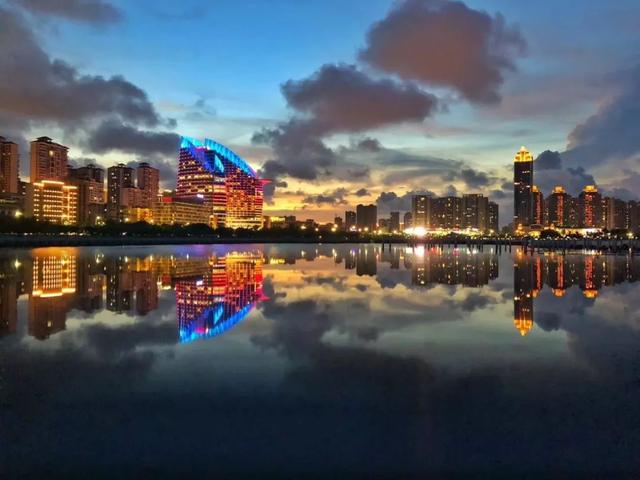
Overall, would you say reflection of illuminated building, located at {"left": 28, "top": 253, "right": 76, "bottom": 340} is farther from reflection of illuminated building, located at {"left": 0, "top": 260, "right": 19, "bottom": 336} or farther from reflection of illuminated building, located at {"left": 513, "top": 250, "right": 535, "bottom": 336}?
reflection of illuminated building, located at {"left": 513, "top": 250, "right": 535, "bottom": 336}

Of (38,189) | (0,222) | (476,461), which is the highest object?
(38,189)

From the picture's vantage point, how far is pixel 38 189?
19012cm

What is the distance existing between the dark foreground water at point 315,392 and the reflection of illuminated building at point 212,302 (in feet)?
0.58

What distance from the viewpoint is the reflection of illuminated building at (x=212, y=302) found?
15599 millimetres

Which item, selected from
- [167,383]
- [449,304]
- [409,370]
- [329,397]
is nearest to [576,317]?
[449,304]

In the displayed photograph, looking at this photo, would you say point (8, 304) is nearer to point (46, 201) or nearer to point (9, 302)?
point (9, 302)

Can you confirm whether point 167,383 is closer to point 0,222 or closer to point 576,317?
point 576,317

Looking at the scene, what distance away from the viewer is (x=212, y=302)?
21172mm

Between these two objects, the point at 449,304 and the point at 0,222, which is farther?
A: the point at 0,222

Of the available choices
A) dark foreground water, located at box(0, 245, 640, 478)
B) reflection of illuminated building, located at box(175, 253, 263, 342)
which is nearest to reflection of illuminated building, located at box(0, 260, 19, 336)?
dark foreground water, located at box(0, 245, 640, 478)

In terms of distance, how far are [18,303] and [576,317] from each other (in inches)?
807

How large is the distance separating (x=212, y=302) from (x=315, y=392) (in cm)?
1254

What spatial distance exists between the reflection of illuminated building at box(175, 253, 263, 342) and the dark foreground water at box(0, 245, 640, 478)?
7.0 inches

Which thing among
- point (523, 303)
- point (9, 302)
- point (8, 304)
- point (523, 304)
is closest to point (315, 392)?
point (523, 304)
